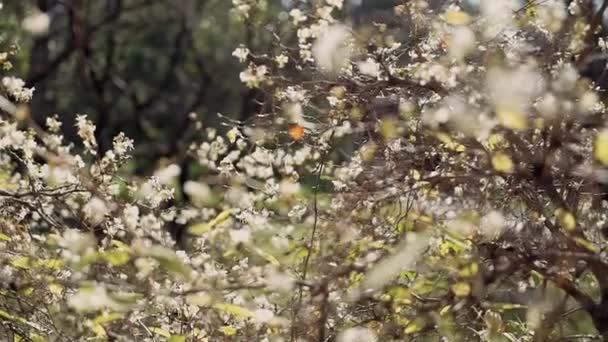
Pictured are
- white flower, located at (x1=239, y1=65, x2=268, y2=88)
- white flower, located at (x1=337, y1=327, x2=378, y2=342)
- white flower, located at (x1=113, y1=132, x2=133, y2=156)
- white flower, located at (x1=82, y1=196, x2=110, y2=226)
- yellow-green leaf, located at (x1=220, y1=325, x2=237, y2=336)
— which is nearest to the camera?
white flower, located at (x1=337, y1=327, x2=378, y2=342)

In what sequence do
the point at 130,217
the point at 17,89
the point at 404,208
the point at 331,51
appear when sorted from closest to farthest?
the point at 331,51, the point at 404,208, the point at 130,217, the point at 17,89

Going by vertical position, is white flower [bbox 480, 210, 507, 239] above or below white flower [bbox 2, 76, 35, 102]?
below

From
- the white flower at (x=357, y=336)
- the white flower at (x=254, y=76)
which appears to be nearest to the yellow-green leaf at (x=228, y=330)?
the white flower at (x=357, y=336)

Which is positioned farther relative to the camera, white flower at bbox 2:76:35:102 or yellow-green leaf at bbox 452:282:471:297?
white flower at bbox 2:76:35:102

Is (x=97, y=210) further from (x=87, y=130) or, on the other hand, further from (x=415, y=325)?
(x=415, y=325)

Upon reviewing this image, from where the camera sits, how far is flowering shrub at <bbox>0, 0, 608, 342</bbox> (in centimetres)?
294

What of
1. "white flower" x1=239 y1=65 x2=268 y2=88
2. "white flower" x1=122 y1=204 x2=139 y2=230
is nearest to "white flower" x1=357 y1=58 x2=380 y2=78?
"white flower" x1=239 y1=65 x2=268 y2=88

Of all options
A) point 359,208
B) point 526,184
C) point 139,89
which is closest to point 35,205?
point 359,208

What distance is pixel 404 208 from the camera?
3760 millimetres

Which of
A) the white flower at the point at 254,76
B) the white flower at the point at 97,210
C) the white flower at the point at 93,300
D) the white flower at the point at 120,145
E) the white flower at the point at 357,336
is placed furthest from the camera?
the white flower at the point at 254,76

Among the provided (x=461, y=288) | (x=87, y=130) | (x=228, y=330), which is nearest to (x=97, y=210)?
(x=228, y=330)

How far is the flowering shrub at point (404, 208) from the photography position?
294 centimetres

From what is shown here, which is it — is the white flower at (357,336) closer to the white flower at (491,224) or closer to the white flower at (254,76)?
the white flower at (491,224)

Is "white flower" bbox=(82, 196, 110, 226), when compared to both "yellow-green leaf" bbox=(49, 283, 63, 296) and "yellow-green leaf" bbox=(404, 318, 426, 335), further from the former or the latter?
"yellow-green leaf" bbox=(404, 318, 426, 335)
